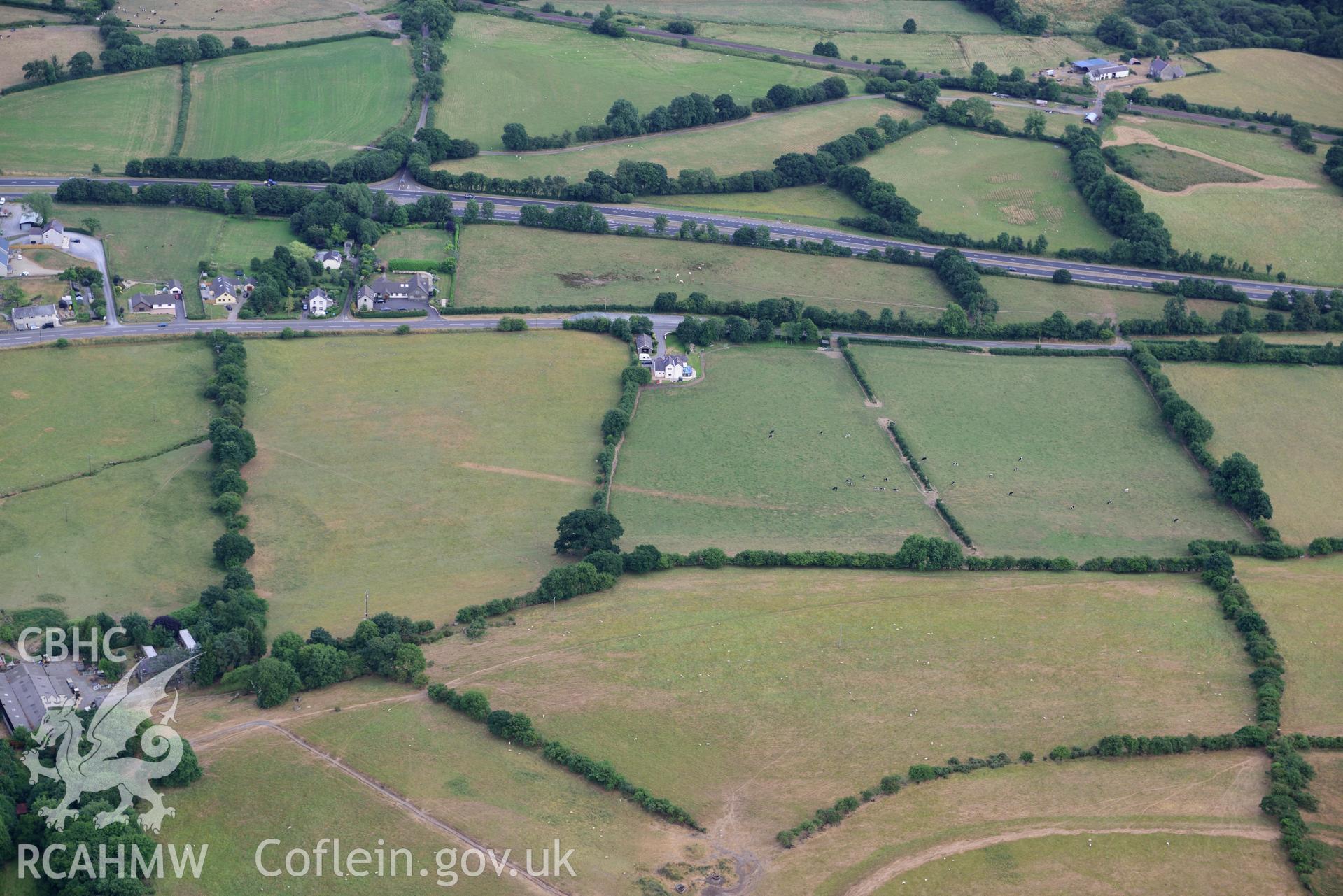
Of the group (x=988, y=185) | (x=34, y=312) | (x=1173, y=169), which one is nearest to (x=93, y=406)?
(x=34, y=312)

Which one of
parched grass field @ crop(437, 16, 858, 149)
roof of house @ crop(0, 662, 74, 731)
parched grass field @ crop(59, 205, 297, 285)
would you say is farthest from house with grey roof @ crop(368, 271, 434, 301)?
roof of house @ crop(0, 662, 74, 731)

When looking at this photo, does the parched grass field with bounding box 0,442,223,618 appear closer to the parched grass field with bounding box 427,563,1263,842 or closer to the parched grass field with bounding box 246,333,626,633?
the parched grass field with bounding box 246,333,626,633

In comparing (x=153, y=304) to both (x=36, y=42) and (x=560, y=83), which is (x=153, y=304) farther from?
(x=560, y=83)

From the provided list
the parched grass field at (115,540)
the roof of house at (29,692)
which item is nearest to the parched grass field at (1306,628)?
the parched grass field at (115,540)

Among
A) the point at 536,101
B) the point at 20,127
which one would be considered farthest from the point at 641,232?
the point at 20,127

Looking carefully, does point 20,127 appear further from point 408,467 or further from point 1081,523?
point 1081,523

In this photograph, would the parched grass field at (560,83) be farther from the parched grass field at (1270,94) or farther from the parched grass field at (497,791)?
the parched grass field at (497,791)
